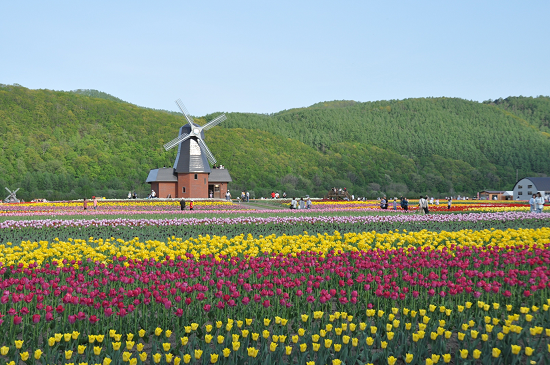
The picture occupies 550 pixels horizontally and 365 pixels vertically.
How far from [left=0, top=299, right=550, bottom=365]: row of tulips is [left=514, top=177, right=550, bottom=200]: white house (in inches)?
3267

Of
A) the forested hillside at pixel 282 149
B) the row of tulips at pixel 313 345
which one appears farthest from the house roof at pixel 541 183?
the row of tulips at pixel 313 345

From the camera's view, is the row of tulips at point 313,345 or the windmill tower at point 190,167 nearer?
the row of tulips at point 313,345

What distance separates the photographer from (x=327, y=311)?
19.8 feet

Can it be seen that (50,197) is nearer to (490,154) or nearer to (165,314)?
(165,314)

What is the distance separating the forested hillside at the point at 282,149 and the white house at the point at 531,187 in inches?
517

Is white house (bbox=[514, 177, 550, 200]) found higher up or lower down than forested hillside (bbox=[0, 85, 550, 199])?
lower down

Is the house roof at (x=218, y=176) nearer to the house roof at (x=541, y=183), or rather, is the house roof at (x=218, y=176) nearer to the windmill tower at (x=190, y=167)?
the windmill tower at (x=190, y=167)

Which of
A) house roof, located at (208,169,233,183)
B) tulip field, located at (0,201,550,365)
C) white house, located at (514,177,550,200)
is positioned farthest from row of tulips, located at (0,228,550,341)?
white house, located at (514,177,550,200)

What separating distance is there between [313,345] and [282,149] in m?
123

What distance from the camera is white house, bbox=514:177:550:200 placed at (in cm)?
7988

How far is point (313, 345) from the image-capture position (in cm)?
411

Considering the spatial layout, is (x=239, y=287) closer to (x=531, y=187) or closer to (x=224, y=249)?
(x=224, y=249)

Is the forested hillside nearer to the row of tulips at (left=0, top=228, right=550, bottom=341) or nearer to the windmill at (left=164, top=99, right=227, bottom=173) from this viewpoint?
the windmill at (left=164, top=99, right=227, bottom=173)

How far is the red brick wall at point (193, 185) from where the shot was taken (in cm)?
5556
